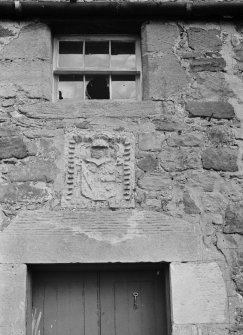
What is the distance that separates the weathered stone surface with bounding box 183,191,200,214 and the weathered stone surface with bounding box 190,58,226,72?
3.75ft

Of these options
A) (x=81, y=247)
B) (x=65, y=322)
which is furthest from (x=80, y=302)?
(x=81, y=247)

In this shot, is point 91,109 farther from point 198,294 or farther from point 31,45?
point 198,294

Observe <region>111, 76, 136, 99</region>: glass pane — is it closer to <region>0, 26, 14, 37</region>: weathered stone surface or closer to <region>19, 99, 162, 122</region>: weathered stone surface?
<region>19, 99, 162, 122</region>: weathered stone surface

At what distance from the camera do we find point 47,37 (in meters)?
4.64

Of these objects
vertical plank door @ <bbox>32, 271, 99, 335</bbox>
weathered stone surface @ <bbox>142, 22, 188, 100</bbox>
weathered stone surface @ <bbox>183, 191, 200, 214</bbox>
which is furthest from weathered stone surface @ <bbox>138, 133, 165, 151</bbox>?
vertical plank door @ <bbox>32, 271, 99, 335</bbox>

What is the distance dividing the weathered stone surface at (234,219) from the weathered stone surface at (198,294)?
1.10 ft

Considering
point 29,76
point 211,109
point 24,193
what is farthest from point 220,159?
point 29,76

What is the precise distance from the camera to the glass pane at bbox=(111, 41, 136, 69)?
188 inches

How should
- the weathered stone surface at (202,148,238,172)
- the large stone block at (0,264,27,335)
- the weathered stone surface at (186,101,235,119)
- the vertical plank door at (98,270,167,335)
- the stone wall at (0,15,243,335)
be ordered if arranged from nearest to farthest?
the large stone block at (0,264,27,335)
the stone wall at (0,15,243,335)
the vertical plank door at (98,270,167,335)
the weathered stone surface at (202,148,238,172)
the weathered stone surface at (186,101,235,119)

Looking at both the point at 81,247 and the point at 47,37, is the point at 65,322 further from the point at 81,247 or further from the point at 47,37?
the point at 47,37

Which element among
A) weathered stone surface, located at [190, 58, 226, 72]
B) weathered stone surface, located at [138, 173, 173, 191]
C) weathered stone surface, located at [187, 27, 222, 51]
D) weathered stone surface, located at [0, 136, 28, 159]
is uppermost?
weathered stone surface, located at [187, 27, 222, 51]

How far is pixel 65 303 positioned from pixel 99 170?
1085mm

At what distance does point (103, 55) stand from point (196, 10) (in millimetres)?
920

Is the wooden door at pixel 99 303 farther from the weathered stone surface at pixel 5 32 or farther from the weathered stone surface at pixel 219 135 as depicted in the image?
the weathered stone surface at pixel 5 32
